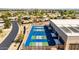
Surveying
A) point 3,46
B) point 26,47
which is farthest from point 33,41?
point 3,46

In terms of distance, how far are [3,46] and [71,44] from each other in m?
6.30

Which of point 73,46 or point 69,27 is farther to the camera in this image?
point 69,27

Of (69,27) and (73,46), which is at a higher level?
(69,27)

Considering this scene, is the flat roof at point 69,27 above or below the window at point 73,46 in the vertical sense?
above

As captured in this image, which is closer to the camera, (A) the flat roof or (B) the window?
(B) the window

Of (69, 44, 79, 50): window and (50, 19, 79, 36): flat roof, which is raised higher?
(50, 19, 79, 36): flat roof

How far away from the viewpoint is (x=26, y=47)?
11.3 metres

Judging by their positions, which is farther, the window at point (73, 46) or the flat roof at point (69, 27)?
the flat roof at point (69, 27)
